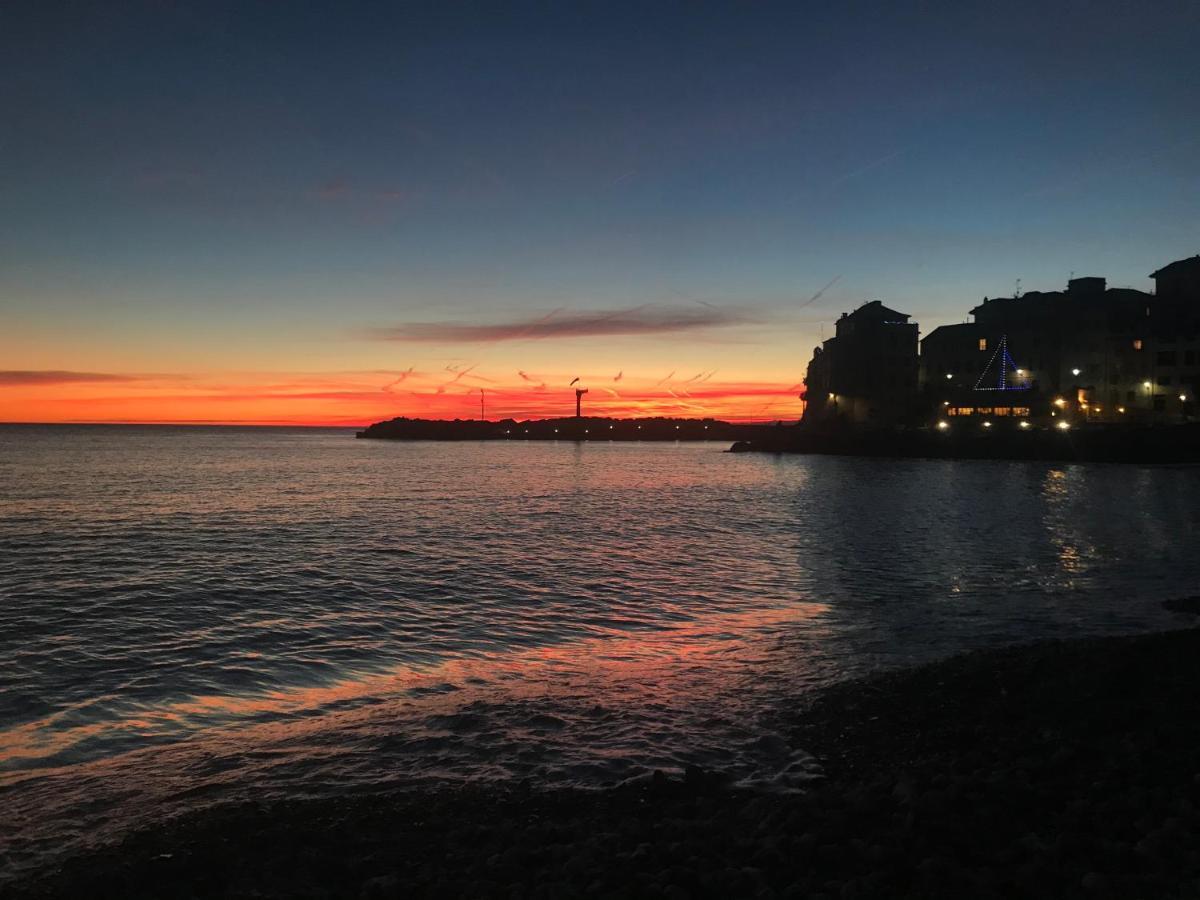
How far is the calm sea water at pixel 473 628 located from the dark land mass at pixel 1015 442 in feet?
188

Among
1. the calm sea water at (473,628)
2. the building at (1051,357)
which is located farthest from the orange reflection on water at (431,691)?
the building at (1051,357)

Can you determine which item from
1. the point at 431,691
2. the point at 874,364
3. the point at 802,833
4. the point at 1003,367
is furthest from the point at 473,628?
the point at 1003,367

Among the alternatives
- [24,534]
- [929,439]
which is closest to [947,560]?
[24,534]

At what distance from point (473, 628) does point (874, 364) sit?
127 meters

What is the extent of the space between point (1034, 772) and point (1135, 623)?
13.3 meters

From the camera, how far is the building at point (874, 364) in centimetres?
13300

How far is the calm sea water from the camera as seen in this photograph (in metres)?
10.9

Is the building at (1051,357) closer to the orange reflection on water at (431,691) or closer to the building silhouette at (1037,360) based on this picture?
the building silhouette at (1037,360)

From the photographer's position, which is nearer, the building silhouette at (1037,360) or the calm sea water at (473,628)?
the calm sea water at (473,628)

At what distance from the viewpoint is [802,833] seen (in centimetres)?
754

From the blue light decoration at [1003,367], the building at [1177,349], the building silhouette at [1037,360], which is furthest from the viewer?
the blue light decoration at [1003,367]

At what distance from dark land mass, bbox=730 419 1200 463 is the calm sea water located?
57.4 m

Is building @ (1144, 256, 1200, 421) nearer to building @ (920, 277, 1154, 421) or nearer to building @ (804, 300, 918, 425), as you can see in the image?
building @ (920, 277, 1154, 421)

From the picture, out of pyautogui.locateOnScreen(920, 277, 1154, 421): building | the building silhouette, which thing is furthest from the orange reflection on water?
pyautogui.locateOnScreen(920, 277, 1154, 421): building
